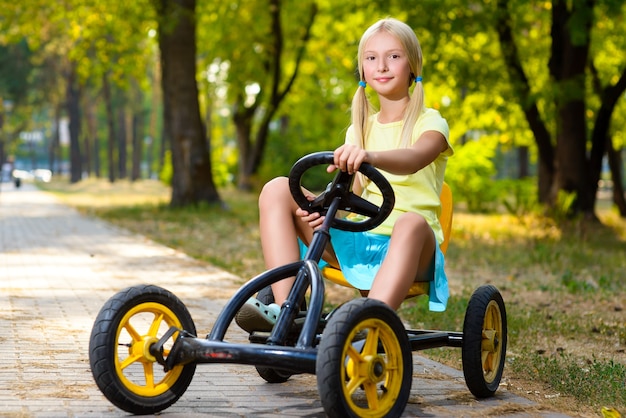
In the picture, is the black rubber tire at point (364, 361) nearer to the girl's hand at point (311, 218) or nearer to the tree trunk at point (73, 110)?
the girl's hand at point (311, 218)

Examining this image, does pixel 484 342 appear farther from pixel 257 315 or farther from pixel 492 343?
pixel 257 315

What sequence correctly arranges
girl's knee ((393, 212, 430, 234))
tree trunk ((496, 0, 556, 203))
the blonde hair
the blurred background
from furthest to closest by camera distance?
the blurred background
tree trunk ((496, 0, 556, 203))
the blonde hair
girl's knee ((393, 212, 430, 234))

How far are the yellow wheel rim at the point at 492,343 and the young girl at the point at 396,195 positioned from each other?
0.36 m

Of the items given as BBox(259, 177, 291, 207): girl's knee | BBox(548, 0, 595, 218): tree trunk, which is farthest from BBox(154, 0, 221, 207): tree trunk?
A: BBox(259, 177, 291, 207): girl's knee

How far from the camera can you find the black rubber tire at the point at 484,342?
15.3 feet

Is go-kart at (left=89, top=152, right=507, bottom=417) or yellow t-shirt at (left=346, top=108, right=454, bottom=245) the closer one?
go-kart at (left=89, top=152, right=507, bottom=417)

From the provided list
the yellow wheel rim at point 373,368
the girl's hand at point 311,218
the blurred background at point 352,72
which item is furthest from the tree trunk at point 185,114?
the yellow wheel rim at point 373,368

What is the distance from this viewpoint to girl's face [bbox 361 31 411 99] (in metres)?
4.79

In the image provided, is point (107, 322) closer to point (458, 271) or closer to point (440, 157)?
point (440, 157)

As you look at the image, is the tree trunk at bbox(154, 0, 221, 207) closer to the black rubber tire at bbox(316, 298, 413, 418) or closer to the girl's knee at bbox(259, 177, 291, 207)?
the girl's knee at bbox(259, 177, 291, 207)

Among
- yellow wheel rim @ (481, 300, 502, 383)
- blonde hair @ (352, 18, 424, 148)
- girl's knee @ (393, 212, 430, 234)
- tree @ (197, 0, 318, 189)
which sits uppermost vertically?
tree @ (197, 0, 318, 189)

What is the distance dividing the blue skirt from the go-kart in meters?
0.23

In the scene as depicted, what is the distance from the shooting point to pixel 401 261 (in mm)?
4301

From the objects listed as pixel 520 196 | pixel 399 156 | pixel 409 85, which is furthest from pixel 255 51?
pixel 399 156
